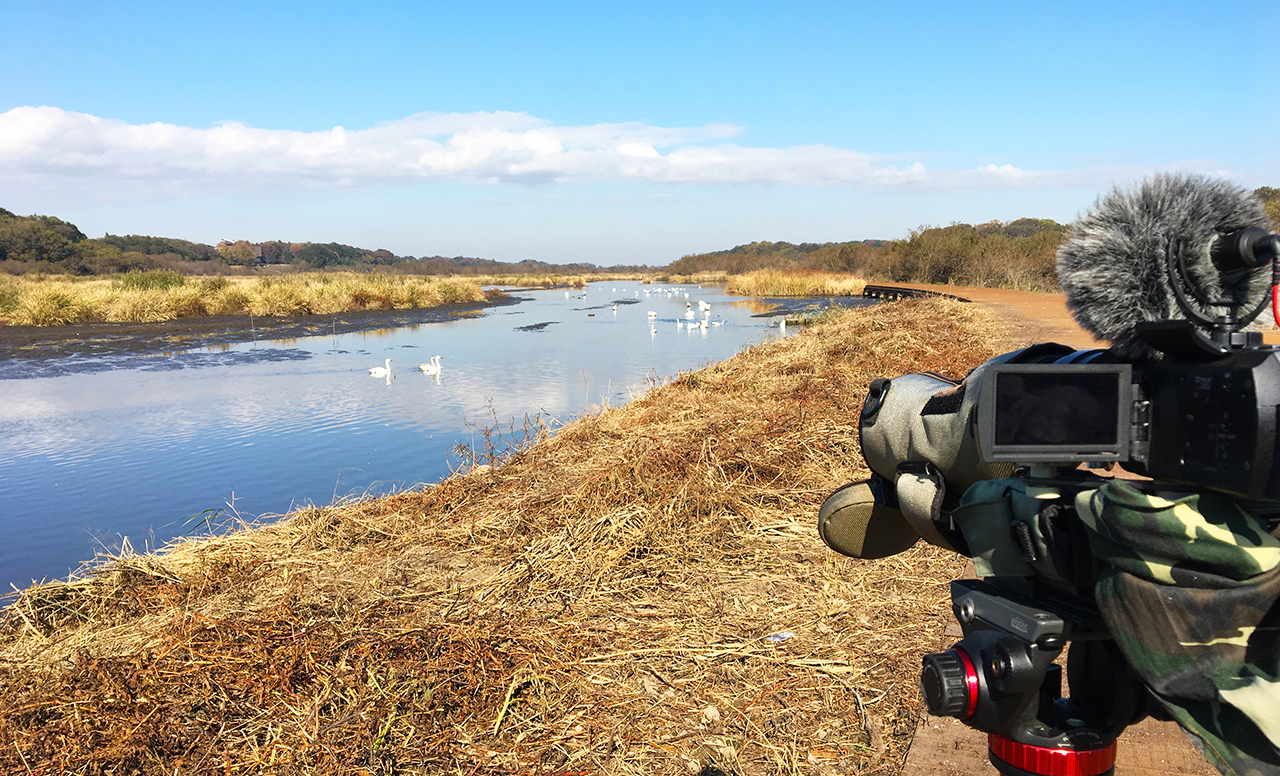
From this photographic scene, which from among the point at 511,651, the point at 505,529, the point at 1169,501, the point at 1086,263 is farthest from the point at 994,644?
the point at 505,529

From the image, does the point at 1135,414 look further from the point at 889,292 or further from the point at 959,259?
the point at 959,259

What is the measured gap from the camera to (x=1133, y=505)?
87 centimetres

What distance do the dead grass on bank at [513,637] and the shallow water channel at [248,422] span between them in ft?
5.36

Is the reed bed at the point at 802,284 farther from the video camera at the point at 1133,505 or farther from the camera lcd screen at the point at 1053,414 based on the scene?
the camera lcd screen at the point at 1053,414

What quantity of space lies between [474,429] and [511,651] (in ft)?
17.9

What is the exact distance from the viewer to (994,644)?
111 centimetres

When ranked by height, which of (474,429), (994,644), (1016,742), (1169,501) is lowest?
(474,429)

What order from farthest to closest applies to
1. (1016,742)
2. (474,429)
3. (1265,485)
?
(474,429), (1016,742), (1265,485)

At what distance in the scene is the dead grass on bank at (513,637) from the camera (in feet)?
7.00

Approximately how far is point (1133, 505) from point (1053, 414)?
5.8 inches

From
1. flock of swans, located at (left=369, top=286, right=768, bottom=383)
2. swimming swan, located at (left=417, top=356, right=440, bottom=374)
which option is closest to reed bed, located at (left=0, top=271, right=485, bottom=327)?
flock of swans, located at (left=369, top=286, right=768, bottom=383)

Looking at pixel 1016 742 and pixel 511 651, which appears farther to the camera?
pixel 511 651

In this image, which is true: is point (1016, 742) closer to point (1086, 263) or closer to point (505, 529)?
point (1086, 263)

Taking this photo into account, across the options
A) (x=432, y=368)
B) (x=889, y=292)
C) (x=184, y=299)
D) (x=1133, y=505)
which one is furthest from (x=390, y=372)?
(x=889, y=292)
